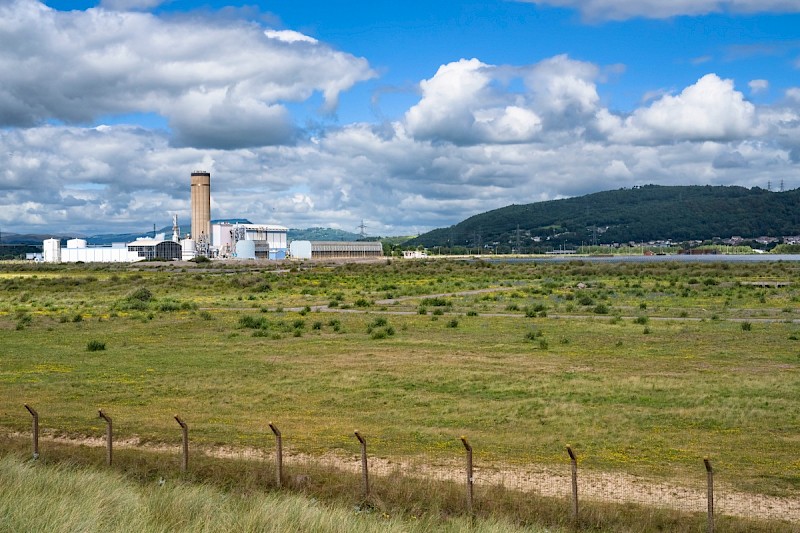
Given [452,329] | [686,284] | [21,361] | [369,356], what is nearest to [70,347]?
[21,361]

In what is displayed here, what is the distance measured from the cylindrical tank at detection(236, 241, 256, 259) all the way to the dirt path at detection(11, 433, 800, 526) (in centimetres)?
16852

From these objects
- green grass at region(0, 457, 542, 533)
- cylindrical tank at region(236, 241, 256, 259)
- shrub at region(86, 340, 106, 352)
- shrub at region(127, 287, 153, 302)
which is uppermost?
cylindrical tank at region(236, 241, 256, 259)

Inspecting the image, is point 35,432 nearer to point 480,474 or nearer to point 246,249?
point 480,474

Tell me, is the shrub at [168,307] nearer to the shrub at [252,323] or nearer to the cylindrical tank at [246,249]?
the shrub at [252,323]

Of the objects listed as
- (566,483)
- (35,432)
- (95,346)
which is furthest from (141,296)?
(566,483)

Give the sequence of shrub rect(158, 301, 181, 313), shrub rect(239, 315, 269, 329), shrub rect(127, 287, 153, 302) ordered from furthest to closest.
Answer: shrub rect(127, 287, 153, 302) → shrub rect(158, 301, 181, 313) → shrub rect(239, 315, 269, 329)

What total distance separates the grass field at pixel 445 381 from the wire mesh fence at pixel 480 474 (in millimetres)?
160

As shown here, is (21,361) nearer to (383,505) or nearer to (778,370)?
(383,505)

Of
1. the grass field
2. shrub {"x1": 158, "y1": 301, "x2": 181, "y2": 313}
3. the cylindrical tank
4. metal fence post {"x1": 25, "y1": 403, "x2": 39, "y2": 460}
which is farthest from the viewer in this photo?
the cylindrical tank

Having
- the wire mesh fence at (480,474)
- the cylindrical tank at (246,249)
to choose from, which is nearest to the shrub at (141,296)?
the wire mesh fence at (480,474)

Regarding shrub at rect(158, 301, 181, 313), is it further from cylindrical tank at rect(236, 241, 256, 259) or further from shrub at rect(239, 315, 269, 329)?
cylindrical tank at rect(236, 241, 256, 259)

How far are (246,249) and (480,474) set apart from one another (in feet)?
567

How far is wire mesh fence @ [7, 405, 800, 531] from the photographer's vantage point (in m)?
13.9

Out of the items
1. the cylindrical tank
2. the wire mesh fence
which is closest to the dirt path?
the wire mesh fence
